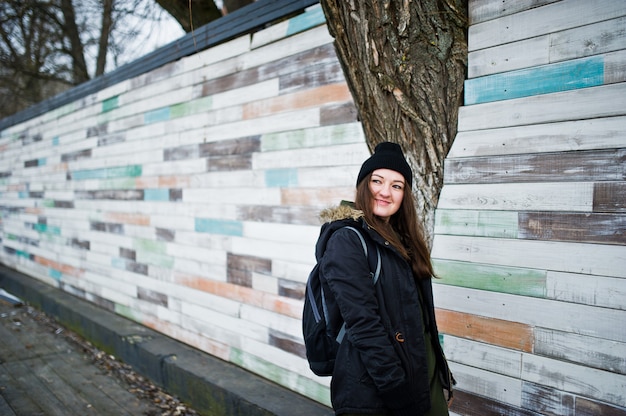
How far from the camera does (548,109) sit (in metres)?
2.31

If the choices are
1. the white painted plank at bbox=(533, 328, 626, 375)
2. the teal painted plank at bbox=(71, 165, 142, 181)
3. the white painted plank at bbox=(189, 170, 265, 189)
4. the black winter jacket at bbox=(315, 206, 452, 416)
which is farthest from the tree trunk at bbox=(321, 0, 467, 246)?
the teal painted plank at bbox=(71, 165, 142, 181)

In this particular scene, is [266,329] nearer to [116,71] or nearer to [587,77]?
[587,77]

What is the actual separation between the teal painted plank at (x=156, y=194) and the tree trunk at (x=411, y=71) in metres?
2.94

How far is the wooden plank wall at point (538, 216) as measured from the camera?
7.07ft

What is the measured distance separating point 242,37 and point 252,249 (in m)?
1.69

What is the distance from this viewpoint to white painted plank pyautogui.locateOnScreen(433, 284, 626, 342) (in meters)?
2.16

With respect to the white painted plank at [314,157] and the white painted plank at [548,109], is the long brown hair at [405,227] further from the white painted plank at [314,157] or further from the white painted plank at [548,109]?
the white painted plank at [314,157]

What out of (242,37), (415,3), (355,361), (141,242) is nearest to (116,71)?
(141,242)

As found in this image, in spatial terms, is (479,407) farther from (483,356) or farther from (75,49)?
(75,49)

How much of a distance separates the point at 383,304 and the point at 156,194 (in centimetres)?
372

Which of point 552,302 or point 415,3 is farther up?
point 415,3

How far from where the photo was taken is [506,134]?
8.07 ft

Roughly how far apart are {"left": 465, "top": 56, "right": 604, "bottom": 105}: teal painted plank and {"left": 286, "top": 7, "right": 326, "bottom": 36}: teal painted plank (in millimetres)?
1276

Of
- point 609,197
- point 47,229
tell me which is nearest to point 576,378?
point 609,197
